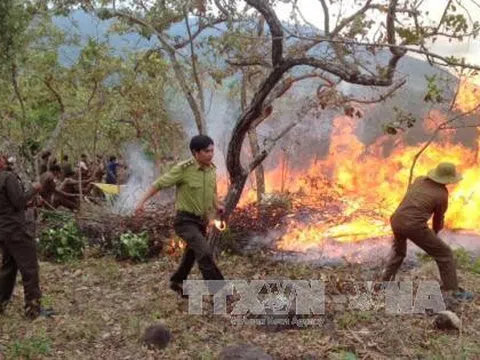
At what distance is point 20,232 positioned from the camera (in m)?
6.55

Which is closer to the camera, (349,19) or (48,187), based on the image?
(349,19)

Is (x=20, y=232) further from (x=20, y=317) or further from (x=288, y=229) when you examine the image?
(x=288, y=229)

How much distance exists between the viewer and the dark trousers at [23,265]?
6555 mm

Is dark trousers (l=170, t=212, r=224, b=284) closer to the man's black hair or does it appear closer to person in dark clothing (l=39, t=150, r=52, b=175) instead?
the man's black hair

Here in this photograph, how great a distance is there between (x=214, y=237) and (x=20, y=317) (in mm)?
3136

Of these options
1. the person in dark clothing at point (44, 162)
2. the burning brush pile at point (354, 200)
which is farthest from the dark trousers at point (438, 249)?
the person in dark clothing at point (44, 162)

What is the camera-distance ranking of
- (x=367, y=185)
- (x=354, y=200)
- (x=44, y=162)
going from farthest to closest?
(x=44, y=162) < (x=367, y=185) < (x=354, y=200)

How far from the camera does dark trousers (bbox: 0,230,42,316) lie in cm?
655

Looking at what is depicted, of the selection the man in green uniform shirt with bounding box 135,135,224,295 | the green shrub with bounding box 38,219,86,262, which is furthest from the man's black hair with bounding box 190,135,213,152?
the green shrub with bounding box 38,219,86,262

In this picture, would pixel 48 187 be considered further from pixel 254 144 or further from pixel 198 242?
pixel 198 242

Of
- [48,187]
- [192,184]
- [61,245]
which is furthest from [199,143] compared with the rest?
[48,187]

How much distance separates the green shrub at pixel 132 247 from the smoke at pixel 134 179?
159cm

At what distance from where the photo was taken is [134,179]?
2138 cm

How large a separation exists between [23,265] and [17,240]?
0.96ft
